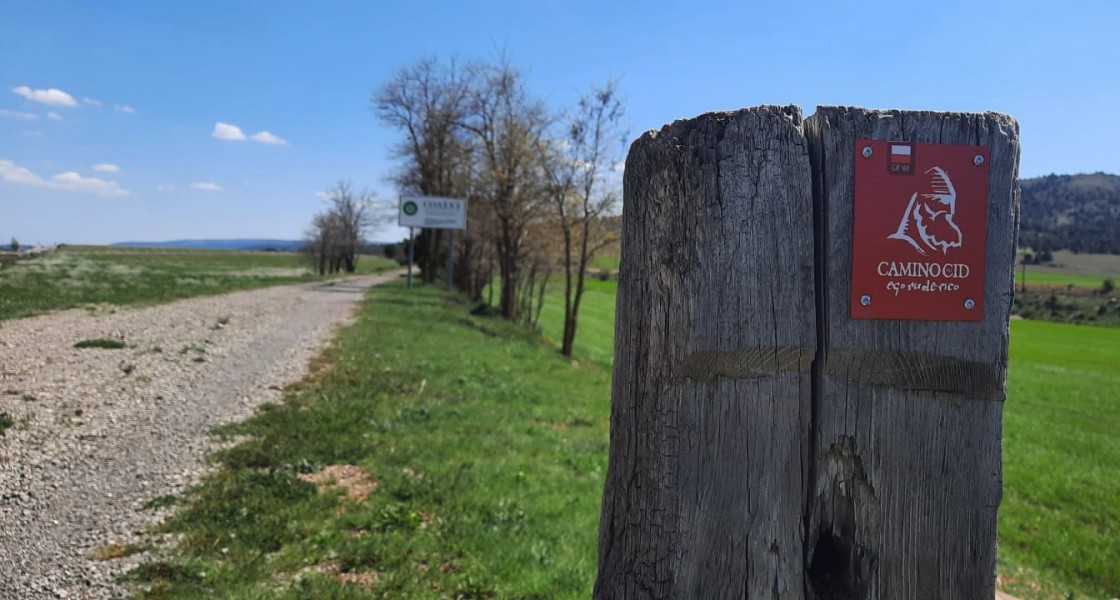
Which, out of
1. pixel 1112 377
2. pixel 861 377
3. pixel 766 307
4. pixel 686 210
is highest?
pixel 686 210

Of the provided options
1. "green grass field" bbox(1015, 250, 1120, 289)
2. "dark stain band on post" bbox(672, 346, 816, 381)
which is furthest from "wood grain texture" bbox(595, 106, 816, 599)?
"green grass field" bbox(1015, 250, 1120, 289)

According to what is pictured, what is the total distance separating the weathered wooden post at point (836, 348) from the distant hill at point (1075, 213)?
79491 mm

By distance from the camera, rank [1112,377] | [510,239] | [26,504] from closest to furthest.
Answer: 1. [26,504]
2. [510,239]
3. [1112,377]

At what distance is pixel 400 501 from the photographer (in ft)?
19.5

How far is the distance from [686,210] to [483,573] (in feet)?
11.4

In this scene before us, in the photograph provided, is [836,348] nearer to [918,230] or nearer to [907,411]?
[907,411]

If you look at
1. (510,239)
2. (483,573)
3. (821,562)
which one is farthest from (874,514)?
(510,239)

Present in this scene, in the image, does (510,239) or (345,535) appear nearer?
(345,535)

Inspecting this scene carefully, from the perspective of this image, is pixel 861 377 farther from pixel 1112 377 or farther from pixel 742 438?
pixel 1112 377

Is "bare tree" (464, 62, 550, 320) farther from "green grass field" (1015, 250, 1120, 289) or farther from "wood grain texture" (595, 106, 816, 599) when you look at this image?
"green grass field" (1015, 250, 1120, 289)

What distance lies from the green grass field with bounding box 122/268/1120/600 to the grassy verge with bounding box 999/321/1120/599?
4cm

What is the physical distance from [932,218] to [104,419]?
8.93 metres

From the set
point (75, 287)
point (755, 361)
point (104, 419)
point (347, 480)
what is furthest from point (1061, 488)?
point (75, 287)

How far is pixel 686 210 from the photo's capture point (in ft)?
6.16
